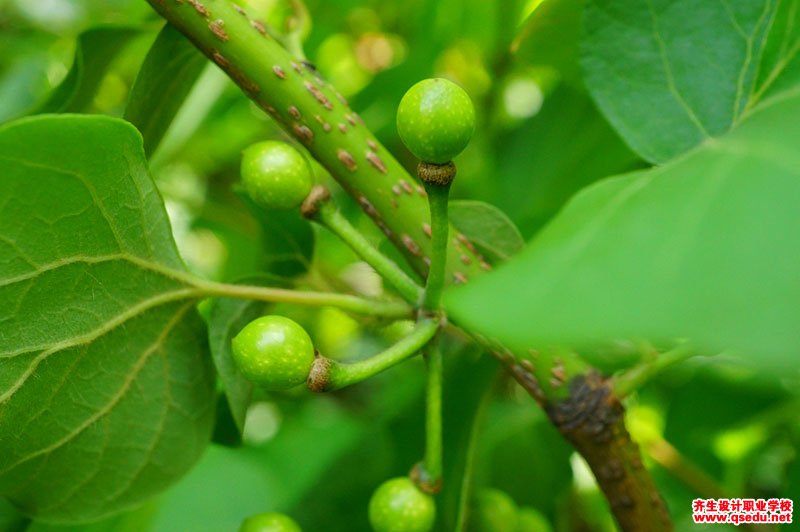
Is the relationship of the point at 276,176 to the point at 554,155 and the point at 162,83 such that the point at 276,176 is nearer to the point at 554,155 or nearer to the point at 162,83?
the point at 162,83

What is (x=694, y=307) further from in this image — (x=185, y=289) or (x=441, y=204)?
(x=185, y=289)

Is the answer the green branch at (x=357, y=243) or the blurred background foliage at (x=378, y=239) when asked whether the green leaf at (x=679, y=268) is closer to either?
the green branch at (x=357, y=243)

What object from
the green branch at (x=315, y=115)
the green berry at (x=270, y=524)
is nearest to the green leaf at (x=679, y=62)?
the green branch at (x=315, y=115)

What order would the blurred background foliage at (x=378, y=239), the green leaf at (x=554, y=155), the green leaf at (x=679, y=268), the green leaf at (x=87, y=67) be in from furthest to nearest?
the green leaf at (x=554, y=155) < the blurred background foliage at (x=378, y=239) < the green leaf at (x=87, y=67) < the green leaf at (x=679, y=268)

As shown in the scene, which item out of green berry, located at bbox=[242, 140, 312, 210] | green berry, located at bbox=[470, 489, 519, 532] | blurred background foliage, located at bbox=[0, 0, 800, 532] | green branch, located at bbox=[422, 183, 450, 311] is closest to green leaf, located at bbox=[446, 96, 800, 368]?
green branch, located at bbox=[422, 183, 450, 311]

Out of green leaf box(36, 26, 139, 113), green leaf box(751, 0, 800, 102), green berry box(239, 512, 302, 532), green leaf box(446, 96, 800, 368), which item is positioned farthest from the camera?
green leaf box(36, 26, 139, 113)

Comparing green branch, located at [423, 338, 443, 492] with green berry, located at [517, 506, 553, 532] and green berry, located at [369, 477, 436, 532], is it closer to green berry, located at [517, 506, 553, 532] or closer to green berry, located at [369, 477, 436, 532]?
green berry, located at [369, 477, 436, 532]
